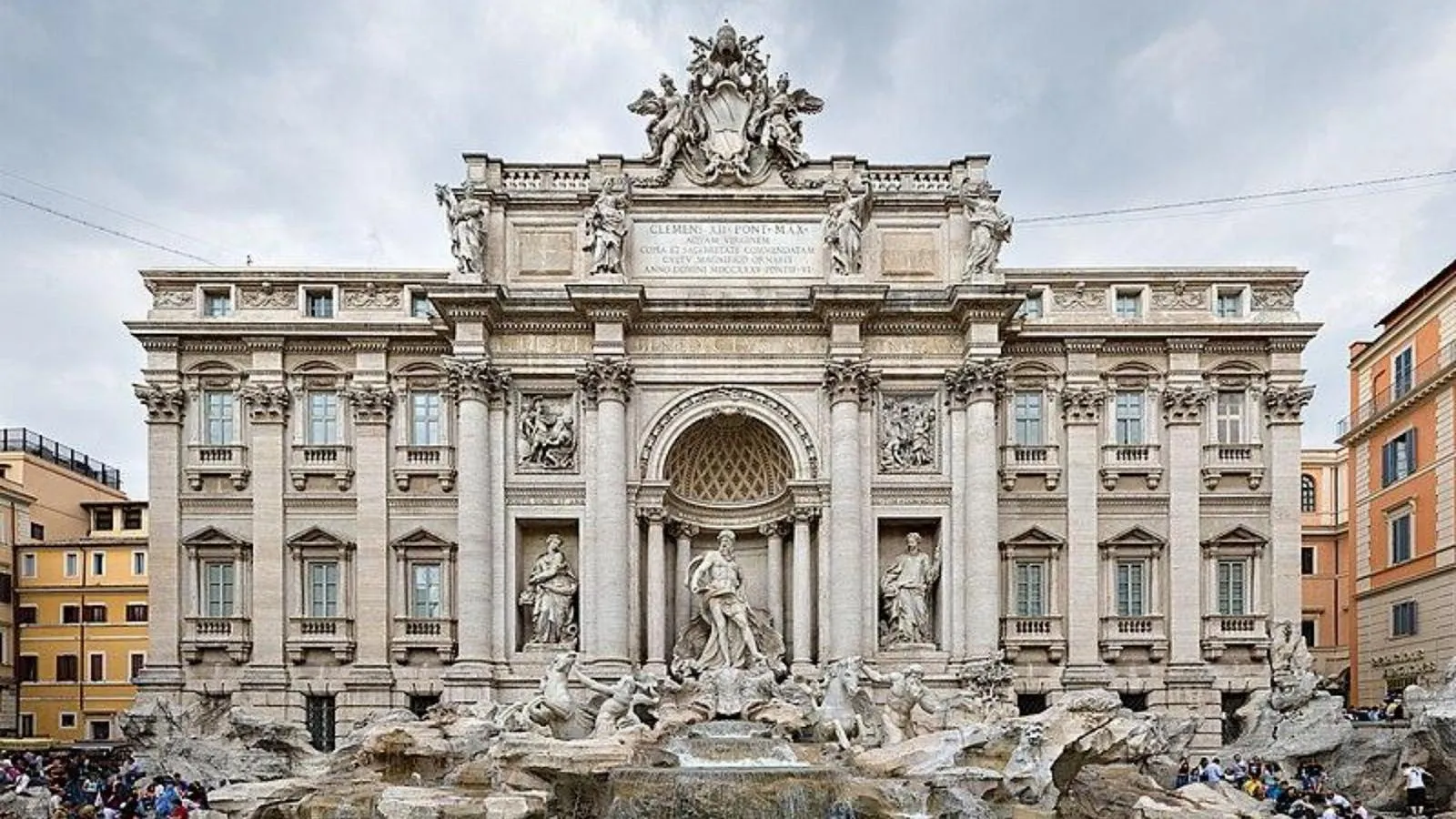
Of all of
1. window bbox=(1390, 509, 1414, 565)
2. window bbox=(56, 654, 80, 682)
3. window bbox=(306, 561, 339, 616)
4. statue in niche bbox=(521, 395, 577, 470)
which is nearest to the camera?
statue in niche bbox=(521, 395, 577, 470)

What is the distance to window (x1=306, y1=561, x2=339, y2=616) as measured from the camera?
100 feet

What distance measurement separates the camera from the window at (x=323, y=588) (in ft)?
100

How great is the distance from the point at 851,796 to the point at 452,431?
15.2 m

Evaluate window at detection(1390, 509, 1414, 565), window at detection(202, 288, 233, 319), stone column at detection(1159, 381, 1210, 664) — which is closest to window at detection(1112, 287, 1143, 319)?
stone column at detection(1159, 381, 1210, 664)

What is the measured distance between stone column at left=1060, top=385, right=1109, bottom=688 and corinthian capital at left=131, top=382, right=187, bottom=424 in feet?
78.0

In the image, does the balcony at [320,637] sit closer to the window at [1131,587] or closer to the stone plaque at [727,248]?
the stone plaque at [727,248]

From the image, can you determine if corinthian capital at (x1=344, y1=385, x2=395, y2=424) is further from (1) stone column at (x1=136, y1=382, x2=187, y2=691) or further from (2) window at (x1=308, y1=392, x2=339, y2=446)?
(1) stone column at (x1=136, y1=382, x2=187, y2=691)

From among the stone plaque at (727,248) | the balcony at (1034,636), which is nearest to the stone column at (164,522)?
the stone plaque at (727,248)

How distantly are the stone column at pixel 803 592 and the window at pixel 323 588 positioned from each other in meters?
12.2

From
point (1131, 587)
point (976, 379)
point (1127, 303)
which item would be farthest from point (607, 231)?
point (1131, 587)

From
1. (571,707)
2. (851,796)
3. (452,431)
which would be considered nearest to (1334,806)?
(851,796)

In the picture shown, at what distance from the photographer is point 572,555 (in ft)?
97.9

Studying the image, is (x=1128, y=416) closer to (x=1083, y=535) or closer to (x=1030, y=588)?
(x=1083, y=535)

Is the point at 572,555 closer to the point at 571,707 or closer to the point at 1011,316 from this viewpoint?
the point at 571,707
